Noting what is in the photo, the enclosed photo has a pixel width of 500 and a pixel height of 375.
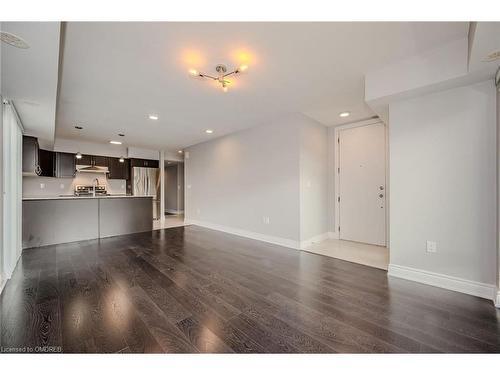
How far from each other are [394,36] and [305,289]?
261 centimetres

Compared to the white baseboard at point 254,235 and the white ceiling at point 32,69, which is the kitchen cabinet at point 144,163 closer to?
the white baseboard at point 254,235

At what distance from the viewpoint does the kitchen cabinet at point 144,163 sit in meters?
6.88

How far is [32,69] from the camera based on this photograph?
1.86 metres

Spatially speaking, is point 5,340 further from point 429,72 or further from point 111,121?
point 429,72

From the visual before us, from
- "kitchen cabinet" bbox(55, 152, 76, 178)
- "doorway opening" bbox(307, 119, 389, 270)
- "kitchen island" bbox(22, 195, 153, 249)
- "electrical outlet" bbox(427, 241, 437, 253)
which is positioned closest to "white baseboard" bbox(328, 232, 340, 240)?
"doorway opening" bbox(307, 119, 389, 270)

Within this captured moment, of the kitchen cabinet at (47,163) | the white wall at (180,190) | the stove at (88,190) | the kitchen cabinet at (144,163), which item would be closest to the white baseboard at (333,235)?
the kitchen cabinet at (144,163)

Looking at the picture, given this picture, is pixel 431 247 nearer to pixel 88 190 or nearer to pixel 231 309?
pixel 231 309

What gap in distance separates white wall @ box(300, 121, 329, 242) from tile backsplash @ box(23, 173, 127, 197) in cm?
633

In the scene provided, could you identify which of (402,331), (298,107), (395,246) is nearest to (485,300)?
(395,246)

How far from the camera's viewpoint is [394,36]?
73.6 inches

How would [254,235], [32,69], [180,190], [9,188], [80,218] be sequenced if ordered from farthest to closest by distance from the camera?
[180,190] → [254,235] → [80,218] → [9,188] → [32,69]

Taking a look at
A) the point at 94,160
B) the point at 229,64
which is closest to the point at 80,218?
the point at 94,160

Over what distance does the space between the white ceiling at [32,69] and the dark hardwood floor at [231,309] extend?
2142mm

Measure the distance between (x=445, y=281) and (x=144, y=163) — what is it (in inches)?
304
